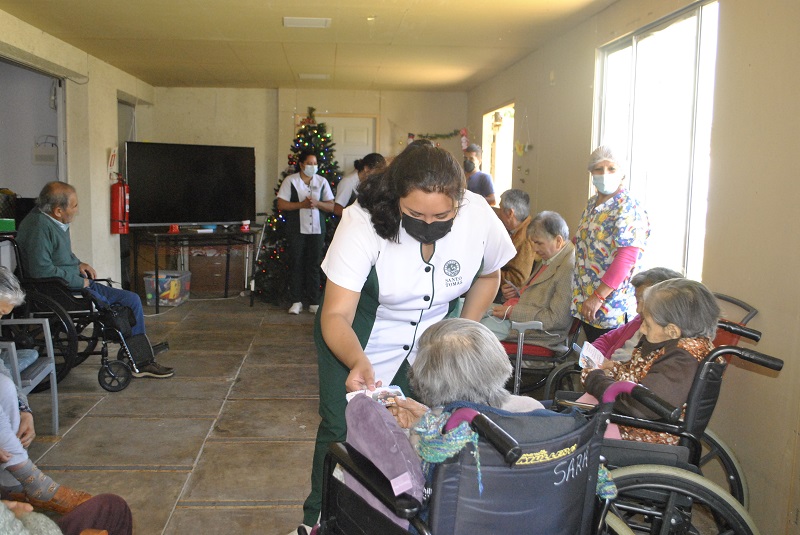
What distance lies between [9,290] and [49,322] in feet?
4.78

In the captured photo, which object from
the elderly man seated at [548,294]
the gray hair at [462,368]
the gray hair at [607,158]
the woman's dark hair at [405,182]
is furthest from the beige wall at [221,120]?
the gray hair at [462,368]

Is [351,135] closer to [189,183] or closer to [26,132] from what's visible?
[189,183]

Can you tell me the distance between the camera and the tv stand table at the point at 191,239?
7762 mm

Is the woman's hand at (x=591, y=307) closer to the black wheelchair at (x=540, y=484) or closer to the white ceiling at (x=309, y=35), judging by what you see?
the black wheelchair at (x=540, y=484)

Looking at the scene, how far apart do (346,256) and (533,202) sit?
4.63 metres

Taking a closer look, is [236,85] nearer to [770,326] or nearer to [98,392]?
[98,392]

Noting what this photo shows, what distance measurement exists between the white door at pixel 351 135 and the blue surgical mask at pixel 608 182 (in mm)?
6371

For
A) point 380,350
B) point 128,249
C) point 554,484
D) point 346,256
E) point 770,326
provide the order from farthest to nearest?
point 128,249, point 770,326, point 380,350, point 346,256, point 554,484

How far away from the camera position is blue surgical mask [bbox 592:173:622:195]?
3656 mm

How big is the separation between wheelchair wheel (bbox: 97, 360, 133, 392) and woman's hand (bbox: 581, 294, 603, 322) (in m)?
2.79

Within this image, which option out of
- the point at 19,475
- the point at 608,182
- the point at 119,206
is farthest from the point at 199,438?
the point at 119,206

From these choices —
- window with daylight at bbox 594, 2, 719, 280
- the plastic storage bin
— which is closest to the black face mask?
window with daylight at bbox 594, 2, 719, 280

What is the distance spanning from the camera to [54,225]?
4.53 meters

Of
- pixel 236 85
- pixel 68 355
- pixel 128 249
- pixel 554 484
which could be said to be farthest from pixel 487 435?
pixel 236 85
